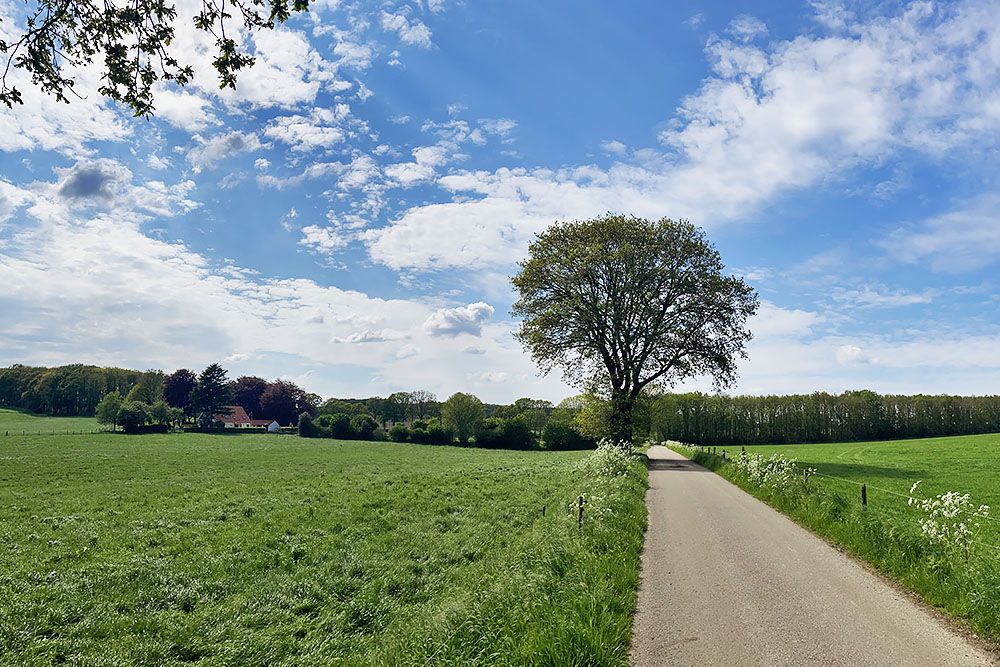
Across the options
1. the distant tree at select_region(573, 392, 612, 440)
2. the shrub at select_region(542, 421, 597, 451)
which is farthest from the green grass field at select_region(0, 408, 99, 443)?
the distant tree at select_region(573, 392, 612, 440)

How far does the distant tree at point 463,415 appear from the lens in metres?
78.7

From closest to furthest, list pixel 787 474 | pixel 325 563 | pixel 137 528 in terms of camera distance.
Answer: pixel 325 563 → pixel 137 528 → pixel 787 474

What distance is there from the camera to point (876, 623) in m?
7.66

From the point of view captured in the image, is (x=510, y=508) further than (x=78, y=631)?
Yes

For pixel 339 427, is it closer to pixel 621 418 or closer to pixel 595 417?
pixel 595 417

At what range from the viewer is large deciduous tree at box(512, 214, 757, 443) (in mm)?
36938

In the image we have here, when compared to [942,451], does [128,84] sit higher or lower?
higher

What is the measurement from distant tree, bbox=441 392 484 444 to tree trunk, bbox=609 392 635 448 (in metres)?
40.9

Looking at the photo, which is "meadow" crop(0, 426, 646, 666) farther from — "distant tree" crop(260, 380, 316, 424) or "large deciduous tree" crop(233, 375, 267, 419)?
"large deciduous tree" crop(233, 375, 267, 419)

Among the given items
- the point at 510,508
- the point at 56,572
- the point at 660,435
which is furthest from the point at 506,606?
the point at 660,435

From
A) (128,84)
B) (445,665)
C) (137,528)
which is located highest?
(128,84)

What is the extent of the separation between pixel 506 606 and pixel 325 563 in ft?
24.4

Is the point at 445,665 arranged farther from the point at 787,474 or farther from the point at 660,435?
the point at 660,435

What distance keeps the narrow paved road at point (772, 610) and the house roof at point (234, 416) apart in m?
118
